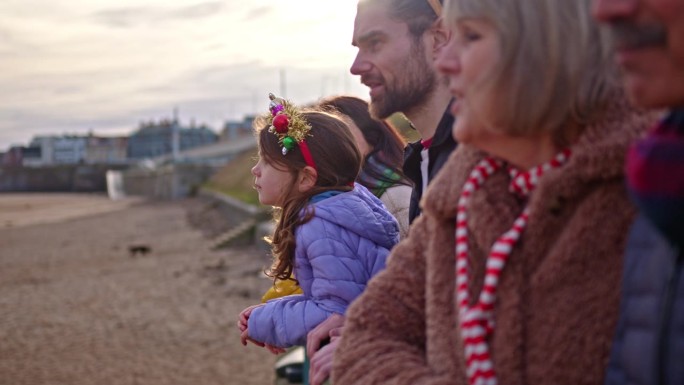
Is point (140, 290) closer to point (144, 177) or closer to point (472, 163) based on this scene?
point (472, 163)

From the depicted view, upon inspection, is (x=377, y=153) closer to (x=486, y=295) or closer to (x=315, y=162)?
(x=315, y=162)

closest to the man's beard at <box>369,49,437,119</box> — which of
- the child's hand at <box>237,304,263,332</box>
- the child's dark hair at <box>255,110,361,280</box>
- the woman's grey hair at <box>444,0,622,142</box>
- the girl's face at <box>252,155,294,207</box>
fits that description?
the child's dark hair at <box>255,110,361,280</box>

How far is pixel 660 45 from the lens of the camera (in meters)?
1.20

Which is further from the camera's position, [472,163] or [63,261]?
[63,261]

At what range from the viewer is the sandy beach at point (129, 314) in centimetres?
802

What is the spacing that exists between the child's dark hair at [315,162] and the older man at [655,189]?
161cm

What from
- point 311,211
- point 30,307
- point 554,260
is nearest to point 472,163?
point 554,260

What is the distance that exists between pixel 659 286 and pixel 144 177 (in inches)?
2838

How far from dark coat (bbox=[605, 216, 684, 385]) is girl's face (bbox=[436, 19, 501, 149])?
28cm

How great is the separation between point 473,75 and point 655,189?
39cm

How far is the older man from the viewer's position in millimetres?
1176

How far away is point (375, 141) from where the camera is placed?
11.9ft

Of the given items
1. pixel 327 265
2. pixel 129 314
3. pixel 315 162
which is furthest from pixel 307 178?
pixel 129 314

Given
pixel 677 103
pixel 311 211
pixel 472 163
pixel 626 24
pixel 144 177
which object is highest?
pixel 626 24
